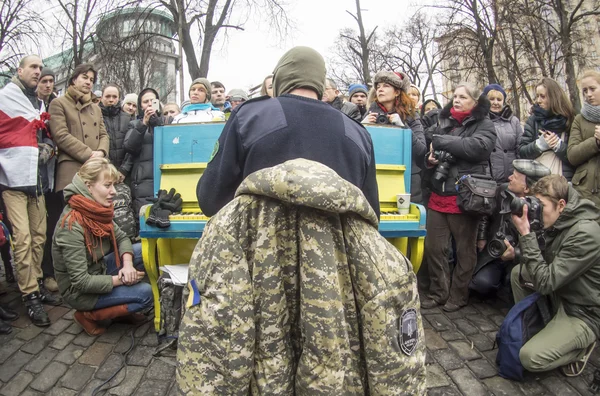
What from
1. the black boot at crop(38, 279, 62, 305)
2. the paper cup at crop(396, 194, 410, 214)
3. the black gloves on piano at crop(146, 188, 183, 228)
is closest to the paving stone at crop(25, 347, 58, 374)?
the black boot at crop(38, 279, 62, 305)

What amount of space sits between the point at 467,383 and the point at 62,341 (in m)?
2.91

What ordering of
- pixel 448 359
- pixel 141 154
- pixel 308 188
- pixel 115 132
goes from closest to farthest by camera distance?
pixel 308 188 → pixel 448 359 → pixel 141 154 → pixel 115 132

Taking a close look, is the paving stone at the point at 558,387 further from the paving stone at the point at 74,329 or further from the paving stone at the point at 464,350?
the paving stone at the point at 74,329

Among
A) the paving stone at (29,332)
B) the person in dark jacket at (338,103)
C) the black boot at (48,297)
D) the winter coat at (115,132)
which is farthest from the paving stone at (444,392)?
the winter coat at (115,132)

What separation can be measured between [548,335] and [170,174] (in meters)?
2.97

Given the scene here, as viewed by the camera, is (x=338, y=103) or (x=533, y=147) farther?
(x=338, y=103)

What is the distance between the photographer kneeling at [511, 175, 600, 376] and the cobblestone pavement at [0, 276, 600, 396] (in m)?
0.21

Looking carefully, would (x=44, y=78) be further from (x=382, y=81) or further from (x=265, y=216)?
(x=265, y=216)

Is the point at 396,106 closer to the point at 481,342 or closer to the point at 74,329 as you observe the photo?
the point at 481,342

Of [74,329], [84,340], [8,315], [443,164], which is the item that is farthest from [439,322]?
[8,315]

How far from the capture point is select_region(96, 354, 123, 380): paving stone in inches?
107

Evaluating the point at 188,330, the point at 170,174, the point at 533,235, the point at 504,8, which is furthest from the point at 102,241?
the point at 504,8

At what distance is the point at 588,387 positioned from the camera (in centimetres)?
261

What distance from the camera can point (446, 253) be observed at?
3.95 meters
